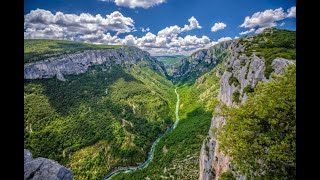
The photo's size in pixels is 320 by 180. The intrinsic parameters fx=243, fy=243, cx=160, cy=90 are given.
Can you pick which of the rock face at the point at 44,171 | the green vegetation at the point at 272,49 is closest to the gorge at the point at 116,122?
the green vegetation at the point at 272,49

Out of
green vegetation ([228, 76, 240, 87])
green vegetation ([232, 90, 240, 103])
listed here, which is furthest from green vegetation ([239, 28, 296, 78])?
green vegetation ([232, 90, 240, 103])

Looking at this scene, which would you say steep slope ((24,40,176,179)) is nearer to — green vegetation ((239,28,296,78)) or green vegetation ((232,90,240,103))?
green vegetation ((232,90,240,103))

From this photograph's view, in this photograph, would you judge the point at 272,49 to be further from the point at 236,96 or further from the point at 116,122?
the point at 116,122

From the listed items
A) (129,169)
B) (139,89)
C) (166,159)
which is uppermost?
(139,89)
